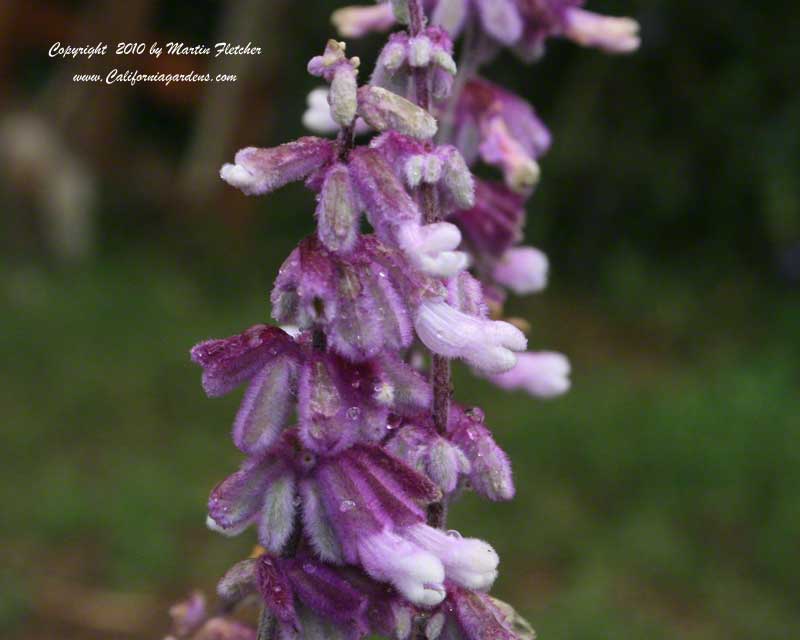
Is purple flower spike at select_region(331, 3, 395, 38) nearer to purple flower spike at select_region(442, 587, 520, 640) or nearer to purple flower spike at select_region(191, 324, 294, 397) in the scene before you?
purple flower spike at select_region(191, 324, 294, 397)

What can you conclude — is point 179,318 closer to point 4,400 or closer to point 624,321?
point 4,400

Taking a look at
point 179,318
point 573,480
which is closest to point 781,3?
point 573,480

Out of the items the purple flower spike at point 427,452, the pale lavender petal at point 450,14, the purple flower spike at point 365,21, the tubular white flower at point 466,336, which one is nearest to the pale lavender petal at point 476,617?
the purple flower spike at point 427,452

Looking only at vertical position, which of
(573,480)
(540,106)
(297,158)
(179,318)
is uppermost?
(540,106)

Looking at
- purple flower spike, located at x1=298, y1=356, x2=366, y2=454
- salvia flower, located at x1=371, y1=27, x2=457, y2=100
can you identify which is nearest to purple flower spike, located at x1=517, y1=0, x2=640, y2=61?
salvia flower, located at x1=371, y1=27, x2=457, y2=100

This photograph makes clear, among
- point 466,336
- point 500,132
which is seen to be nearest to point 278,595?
point 466,336

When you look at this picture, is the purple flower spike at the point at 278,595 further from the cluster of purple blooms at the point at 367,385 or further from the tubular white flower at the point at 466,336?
the tubular white flower at the point at 466,336
